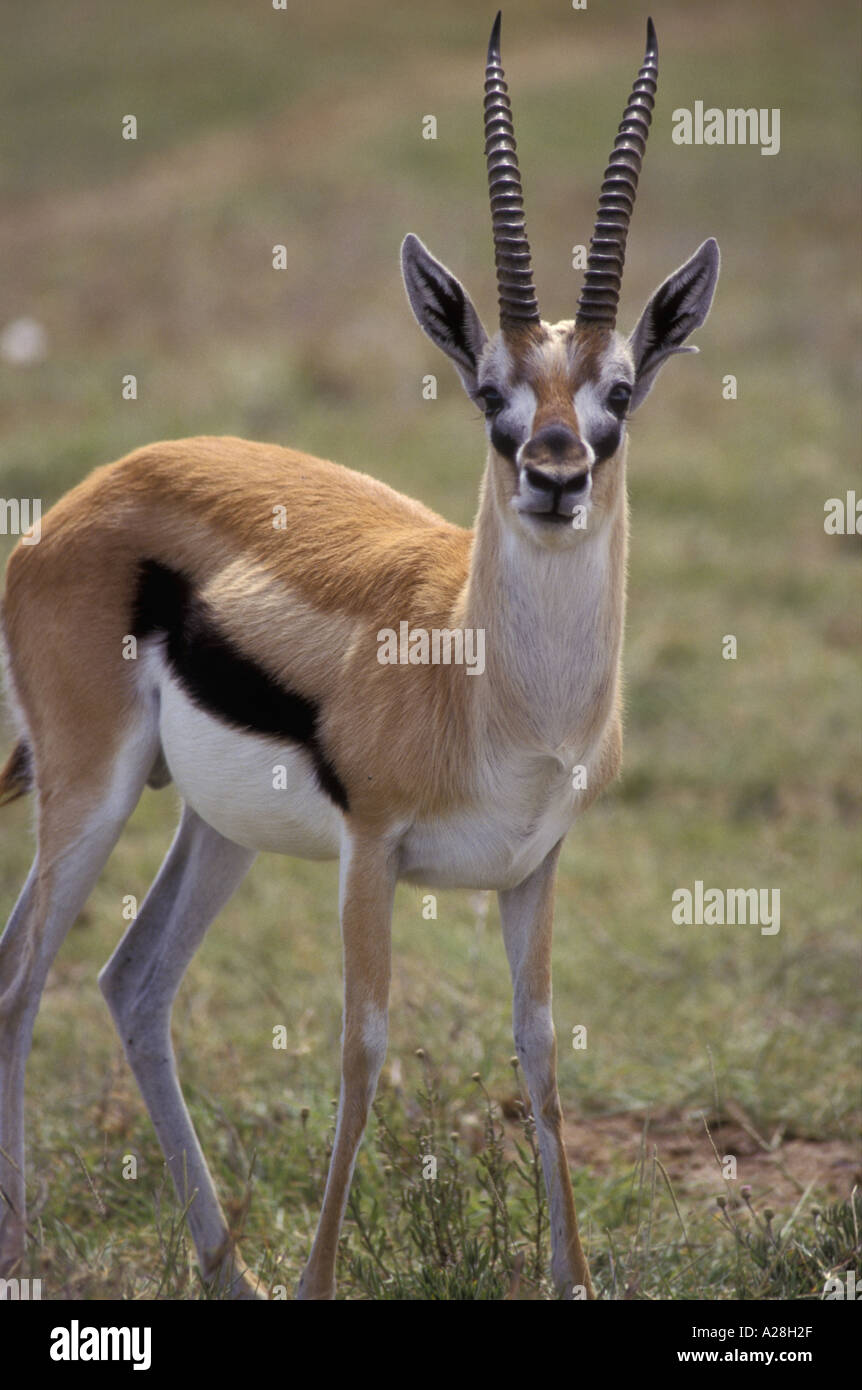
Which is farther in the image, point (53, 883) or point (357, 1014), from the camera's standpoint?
point (53, 883)

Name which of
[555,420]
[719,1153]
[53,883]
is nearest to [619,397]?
[555,420]

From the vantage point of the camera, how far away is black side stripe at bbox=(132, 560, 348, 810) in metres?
4.23

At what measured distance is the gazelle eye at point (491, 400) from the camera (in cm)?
387

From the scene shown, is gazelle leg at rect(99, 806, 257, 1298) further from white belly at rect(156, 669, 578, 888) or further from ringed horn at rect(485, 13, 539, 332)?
ringed horn at rect(485, 13, 539, 332)

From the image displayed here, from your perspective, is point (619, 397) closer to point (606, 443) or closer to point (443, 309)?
point (606, 443)

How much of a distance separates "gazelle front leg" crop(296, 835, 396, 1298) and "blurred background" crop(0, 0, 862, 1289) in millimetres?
715

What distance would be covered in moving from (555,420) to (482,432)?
8.88 metres

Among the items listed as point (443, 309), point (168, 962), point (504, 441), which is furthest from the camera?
point (168, 962)

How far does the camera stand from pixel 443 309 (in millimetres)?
4117

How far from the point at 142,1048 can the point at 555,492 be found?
2.32 metres

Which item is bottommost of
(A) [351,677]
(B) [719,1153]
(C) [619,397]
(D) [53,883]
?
(B) [719,1153]

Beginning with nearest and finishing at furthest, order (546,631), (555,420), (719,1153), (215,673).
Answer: (555,420)
(546,631)
(215,673)
(719,1153)

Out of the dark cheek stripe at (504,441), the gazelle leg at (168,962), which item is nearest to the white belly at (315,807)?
the gazelle leg at (168,962)

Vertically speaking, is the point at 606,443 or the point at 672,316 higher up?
the point at 672,316
